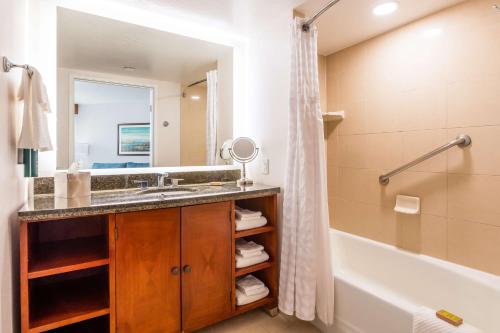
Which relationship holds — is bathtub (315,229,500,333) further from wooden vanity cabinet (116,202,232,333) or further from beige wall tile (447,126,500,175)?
wooden vanity cabinet (116,202,232,333)

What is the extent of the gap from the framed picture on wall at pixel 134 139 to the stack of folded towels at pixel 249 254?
101 cm

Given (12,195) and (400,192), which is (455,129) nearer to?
(400,192)

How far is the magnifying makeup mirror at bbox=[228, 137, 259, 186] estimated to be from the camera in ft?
7.23

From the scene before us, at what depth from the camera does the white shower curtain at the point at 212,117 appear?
241 centimetres

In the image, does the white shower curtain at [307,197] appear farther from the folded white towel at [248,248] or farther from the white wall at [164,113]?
the white wall at [164,113]

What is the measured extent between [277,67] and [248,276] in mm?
1571

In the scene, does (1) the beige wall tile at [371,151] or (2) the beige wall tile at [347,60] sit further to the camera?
(2) the beige wall tile at [347,60]

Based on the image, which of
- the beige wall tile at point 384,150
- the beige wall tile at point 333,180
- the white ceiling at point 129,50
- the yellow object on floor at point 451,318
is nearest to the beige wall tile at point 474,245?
the beige wall tile at point 384,150

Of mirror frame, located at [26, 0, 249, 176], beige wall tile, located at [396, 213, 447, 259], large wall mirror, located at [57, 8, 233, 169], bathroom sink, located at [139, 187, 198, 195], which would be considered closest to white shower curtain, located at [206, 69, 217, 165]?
large wall mirror, located at [57, 8, 233, 169]

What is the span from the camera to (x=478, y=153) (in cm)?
168

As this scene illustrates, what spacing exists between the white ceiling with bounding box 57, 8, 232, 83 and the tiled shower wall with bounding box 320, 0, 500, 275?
1282 millimetres

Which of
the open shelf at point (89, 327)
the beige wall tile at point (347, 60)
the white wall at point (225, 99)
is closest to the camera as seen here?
the open shelf at point (89, 327)

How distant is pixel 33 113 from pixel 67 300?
3.21ft

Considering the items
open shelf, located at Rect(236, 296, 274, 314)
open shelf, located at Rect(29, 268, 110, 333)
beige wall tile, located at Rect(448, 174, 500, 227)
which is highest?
beige wall tile, located at Rect(448, 174, 500, 227)
